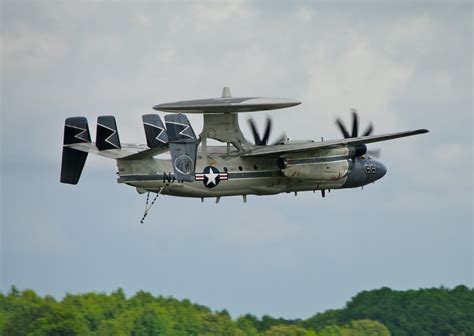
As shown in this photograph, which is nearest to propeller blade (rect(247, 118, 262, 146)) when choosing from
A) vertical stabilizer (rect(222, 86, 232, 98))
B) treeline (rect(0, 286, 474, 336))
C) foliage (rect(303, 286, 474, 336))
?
vertical stabilizer (rect(222, 86, 232, 98))

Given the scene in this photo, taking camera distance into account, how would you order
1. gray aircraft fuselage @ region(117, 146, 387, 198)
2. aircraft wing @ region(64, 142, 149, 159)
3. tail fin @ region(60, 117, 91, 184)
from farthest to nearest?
tail fin @ region(60, 117, 91, 184) → aircraft wing @ region(64, 142, 149, 159) → gray aircraft fuselage @ region(117, 146, 387, 198)

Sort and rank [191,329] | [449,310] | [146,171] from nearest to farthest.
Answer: [146,171]
[191,329]
[449,310]

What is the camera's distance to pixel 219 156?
6694cm

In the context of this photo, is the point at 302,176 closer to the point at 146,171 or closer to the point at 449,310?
the point at 146,171

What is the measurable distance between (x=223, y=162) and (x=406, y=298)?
3248 inches

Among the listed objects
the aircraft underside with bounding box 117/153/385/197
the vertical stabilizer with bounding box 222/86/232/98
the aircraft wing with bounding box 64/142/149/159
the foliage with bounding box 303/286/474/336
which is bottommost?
the foliage with bounding box 303/286/474/336

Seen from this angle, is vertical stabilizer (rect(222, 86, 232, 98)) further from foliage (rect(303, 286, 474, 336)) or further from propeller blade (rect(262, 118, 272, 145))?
foliage (rect(303, 286, 474, 336))

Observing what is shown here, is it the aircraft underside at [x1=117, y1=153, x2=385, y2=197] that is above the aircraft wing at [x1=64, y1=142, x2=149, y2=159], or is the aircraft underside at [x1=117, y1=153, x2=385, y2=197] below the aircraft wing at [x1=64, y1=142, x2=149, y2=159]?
below

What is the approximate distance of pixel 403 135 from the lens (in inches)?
2662

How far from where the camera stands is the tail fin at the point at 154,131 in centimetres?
6353

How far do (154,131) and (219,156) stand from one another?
4.46 meters

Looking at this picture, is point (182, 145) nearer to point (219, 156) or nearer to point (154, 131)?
point (154, 131)

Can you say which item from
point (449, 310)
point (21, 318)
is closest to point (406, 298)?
point (449, 310)

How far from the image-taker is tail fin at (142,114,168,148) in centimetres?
6353
